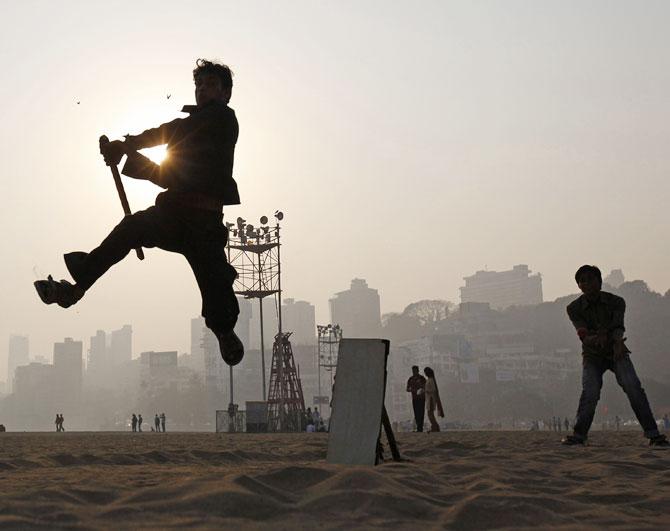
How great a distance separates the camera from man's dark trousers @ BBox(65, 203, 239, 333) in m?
5.15

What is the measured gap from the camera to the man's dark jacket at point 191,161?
5148 mm

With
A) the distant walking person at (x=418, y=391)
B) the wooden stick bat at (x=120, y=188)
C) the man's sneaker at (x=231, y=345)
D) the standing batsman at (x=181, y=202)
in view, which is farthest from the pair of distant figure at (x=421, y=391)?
the standing batsman at (x=181, y=202)

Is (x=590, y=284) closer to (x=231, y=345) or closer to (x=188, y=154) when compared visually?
(x=231, y=345)

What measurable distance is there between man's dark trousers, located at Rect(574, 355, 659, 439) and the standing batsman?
Answer: 13.5ft

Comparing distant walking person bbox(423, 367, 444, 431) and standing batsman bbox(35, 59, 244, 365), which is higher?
standing batsman bbox(35, 59, 244, 365)

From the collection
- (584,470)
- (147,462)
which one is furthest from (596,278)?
(147,462)

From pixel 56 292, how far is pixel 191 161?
1.22 meters

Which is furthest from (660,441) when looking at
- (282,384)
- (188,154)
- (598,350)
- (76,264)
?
(282,384)

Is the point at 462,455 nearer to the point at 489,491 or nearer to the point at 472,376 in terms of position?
the point at 489,491

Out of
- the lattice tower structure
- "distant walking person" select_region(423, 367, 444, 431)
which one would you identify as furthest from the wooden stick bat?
the lattice tower structure

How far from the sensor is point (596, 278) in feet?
25.1

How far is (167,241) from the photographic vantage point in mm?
5180

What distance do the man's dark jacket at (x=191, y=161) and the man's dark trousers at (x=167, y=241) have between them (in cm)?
9

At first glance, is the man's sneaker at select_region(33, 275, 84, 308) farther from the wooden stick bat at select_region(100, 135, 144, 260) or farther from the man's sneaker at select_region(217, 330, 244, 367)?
the man's sneaker at select_region(217, 330, 244, 367)
